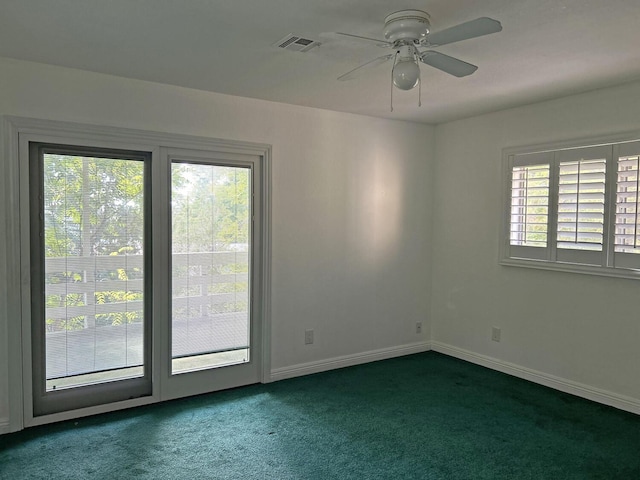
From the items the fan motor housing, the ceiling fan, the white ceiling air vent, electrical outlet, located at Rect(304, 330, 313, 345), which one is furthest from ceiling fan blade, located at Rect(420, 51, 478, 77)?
electrical outlet, located at Rect(304, 330, 313, 345)

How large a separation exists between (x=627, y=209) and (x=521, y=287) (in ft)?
3.62

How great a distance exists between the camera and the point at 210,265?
3.81 m

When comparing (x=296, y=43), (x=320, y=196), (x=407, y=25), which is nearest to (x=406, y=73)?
(x=407, y=25)

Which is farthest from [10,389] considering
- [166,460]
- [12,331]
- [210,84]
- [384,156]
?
[384,156]

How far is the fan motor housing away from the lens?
223 cm

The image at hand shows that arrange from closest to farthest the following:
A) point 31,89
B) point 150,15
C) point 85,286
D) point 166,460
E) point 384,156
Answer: point 150,15 → point 166,460 → point 31,89 → point 85,286 → point 384,156

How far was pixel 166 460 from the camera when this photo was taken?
274cm

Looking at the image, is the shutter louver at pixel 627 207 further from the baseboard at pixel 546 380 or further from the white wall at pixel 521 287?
the baseboard at pixel 546 380

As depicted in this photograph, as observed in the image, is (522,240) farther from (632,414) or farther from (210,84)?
(210,84)

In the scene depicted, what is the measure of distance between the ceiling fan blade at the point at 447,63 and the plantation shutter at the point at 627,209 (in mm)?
1801

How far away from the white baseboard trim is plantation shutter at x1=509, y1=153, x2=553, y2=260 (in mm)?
1454

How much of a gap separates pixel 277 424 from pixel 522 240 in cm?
262

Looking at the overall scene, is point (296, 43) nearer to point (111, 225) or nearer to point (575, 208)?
point (111, 225)

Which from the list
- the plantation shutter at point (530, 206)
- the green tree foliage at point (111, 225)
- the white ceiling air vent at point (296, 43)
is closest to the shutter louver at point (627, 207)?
the plantation shutter at point (530, 206)
